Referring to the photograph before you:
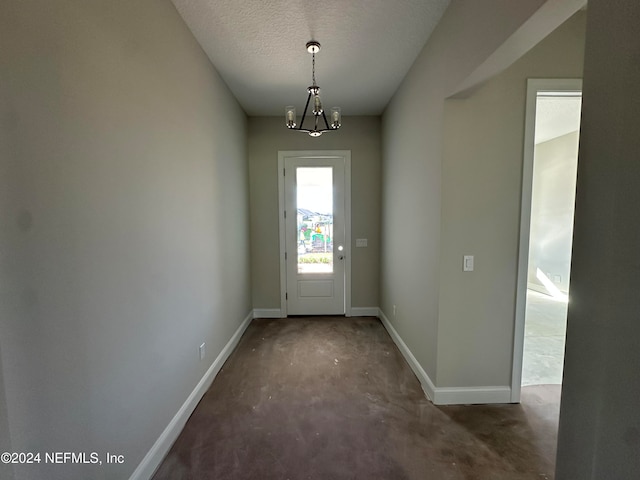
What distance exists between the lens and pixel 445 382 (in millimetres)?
2174

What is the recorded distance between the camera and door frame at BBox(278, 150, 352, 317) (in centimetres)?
395

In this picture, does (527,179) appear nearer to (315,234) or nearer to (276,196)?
(315,234)

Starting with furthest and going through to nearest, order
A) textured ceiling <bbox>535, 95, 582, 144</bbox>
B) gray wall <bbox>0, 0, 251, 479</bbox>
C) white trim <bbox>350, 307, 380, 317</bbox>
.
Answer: white trim <bbox>350, 307, 380, 317</bbox>, textured ceiling <bbox>535, 95, 582, 144</bbox>, gray wall <bbox>0, 0, 251, 479</bbox>

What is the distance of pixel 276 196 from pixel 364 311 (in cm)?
209

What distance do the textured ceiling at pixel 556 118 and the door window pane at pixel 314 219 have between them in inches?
97.1

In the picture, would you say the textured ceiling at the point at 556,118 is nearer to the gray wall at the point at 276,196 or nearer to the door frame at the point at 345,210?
the gray wall at the point at 276,196

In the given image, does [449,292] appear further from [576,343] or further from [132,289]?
[132,289]

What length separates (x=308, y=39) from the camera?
2227mm

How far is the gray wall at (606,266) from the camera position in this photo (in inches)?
30.7

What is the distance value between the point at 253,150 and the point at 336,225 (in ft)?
5.14

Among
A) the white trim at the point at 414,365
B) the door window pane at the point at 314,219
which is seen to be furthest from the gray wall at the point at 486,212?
the door window pane at the point at 314,219

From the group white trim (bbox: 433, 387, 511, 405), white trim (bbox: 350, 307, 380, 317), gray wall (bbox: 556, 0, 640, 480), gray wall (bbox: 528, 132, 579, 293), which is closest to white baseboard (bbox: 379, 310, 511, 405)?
white trim (bbox: 433, 387, 511, 405)

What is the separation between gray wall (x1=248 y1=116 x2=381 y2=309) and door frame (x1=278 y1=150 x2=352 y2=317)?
54mm

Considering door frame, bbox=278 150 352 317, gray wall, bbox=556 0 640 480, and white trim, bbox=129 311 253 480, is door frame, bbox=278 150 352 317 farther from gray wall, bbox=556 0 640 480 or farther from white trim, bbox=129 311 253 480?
gray wall, bbox=556 0 640 480
